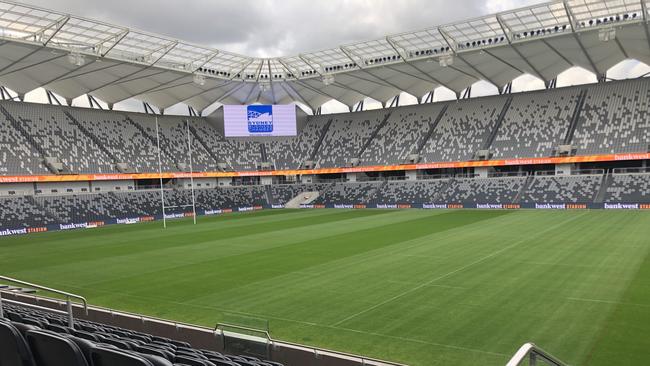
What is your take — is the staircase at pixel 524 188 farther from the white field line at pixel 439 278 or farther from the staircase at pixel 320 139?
the staircase at pixel 320 139

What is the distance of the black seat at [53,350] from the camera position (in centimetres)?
429

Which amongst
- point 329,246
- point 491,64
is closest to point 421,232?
point 329,246

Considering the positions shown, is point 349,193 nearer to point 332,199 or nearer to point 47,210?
point 332,199

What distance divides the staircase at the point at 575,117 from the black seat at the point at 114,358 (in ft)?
178

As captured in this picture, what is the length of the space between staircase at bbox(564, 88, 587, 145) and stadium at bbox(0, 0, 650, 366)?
0.20 m

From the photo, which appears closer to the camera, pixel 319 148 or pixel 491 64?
pixel 491 64

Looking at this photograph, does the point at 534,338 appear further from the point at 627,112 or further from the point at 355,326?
the point at 627,112

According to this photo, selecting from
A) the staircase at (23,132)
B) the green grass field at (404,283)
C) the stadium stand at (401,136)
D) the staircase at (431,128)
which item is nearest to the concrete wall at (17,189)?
the staircase at (23,132)

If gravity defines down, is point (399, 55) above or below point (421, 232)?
above

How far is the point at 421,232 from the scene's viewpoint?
3117 centimetres

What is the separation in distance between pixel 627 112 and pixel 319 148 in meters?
38.8

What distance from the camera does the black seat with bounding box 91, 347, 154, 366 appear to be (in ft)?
12.6

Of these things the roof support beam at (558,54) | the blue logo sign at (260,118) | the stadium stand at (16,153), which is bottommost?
the stadium stand at (16,153)

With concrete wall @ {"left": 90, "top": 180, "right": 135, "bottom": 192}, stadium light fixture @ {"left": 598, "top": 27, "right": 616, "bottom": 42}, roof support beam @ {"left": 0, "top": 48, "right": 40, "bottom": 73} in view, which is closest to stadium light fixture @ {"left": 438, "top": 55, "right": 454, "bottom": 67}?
stadium light fixture @ {"left": 598, "top": 27, "right": 616, "bottom": 42}
